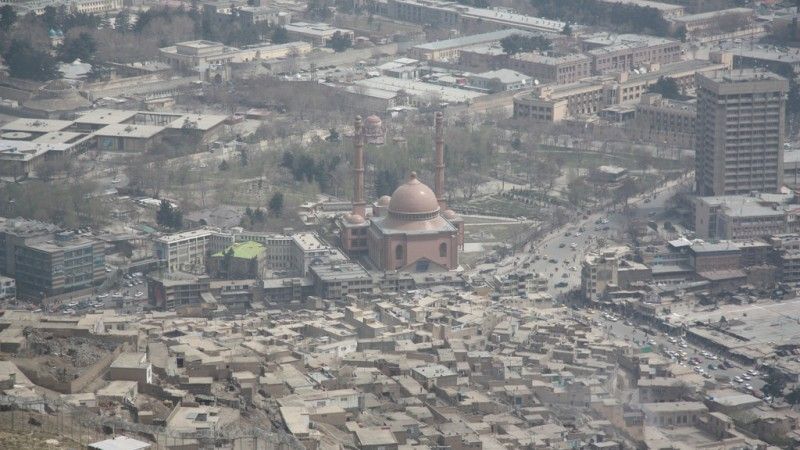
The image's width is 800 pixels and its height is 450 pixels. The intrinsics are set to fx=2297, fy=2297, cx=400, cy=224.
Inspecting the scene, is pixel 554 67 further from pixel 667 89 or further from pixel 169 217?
pixel 169 217

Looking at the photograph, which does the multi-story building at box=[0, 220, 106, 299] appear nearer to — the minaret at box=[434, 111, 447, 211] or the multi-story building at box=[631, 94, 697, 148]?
the minaret at box=[434, 111, 447, 211]

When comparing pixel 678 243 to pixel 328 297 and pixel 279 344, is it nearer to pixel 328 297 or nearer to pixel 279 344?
pixel 328 297

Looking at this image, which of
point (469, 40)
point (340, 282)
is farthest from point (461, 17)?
point (340, 282)

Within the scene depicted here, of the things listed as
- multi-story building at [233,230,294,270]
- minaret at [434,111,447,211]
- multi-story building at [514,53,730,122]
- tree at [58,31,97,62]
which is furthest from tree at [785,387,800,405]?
tree at [58,31,97,62]

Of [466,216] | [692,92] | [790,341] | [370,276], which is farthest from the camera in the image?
[692,92]

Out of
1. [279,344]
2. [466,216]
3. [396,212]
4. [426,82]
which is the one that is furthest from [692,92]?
[279,344]

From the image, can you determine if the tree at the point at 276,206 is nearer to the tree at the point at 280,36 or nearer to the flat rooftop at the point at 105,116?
the flat rooftop at the point at 105,116
